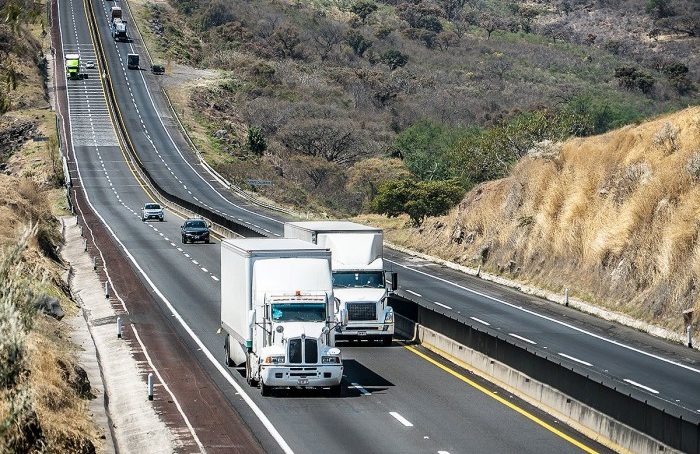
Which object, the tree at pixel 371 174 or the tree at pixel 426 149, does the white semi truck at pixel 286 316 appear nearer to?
the tree at pixel 426 149

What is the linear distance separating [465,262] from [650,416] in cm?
4061

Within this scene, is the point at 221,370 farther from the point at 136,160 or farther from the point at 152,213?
the point at 136,160

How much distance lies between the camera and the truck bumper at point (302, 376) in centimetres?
2859

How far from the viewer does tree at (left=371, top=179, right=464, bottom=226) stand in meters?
84.4

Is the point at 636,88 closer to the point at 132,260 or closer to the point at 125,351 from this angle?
the point at 132,260

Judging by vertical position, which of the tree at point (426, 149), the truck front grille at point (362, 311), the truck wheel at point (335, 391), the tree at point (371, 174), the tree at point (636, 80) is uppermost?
the tree at point (636, 80)

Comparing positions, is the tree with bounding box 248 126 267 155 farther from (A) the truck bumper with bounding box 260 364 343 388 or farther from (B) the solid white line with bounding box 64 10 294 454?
(A) the truck bumper with bounding box 260 364 343 388

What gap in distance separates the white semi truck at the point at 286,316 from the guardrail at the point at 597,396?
14.9ft

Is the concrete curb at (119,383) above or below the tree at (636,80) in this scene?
below

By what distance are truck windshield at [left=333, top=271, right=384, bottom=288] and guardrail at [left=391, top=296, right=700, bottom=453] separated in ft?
6.38

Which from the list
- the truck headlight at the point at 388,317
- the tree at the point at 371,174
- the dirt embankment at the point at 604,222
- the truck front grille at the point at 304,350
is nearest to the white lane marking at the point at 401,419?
the truck front grille at the point at 304,350

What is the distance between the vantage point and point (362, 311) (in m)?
36.8

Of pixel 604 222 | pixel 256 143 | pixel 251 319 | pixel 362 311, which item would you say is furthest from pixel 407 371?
pixel 256 143

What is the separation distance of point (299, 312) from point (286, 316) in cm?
34
